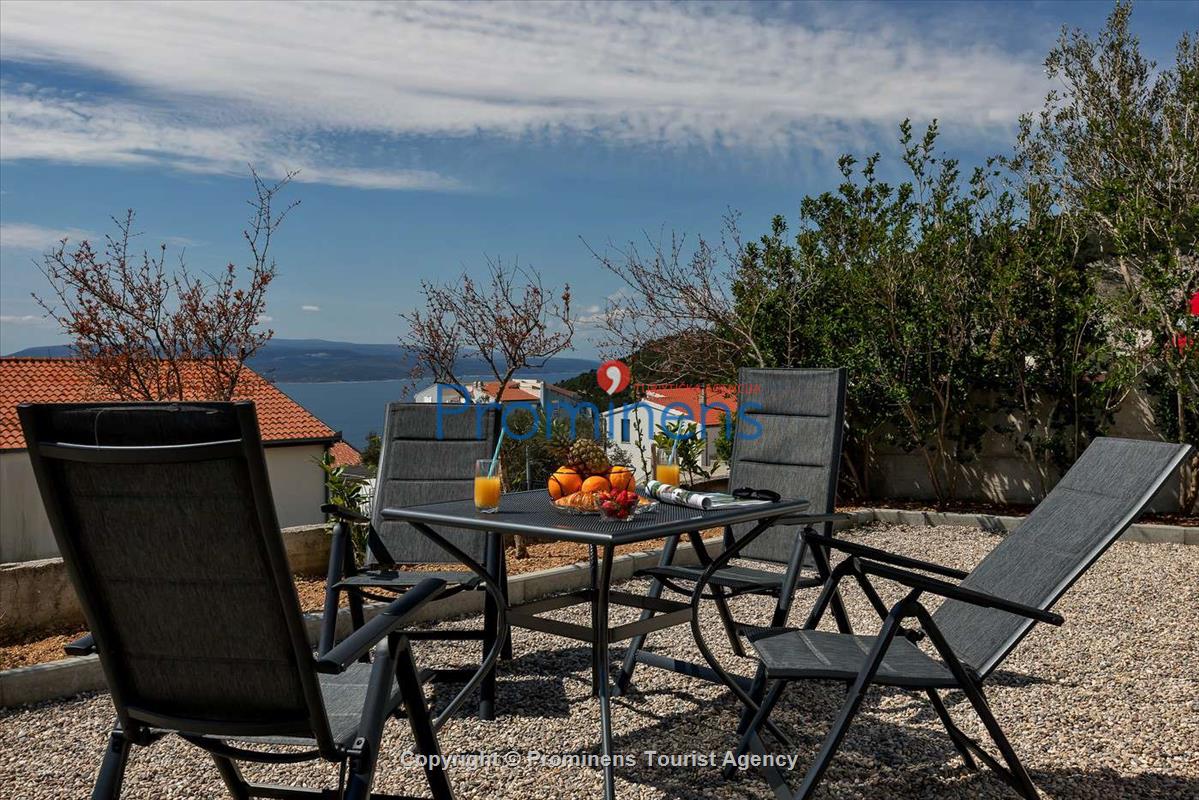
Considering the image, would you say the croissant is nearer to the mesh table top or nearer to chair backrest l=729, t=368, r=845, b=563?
the mesh table top

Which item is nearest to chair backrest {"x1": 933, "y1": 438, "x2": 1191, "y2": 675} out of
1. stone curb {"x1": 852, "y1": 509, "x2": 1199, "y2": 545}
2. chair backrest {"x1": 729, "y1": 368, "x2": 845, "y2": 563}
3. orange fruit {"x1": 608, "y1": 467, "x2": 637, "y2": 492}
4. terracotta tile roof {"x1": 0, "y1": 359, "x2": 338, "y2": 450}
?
chair backrest {"x1": 729, "y1": 368, "x2": 845, "y2": 563}

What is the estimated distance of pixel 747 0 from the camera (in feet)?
24.6

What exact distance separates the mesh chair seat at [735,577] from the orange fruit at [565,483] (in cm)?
57

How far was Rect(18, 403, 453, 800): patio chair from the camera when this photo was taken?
5.72ft

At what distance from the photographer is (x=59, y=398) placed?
18.0 metres

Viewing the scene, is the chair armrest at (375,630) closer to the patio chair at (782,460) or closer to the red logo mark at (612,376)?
the patio chair at (782,460)

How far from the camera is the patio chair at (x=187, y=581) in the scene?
5.72ft

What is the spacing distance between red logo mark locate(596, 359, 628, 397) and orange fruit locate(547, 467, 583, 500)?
5461 millimetres

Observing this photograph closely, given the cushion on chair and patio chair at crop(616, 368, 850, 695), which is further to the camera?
patio chair at crop(616, 368, 850, 695)

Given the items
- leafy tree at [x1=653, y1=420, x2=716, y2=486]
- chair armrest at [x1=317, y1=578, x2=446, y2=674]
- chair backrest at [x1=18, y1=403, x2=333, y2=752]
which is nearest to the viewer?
chair backrest at [x1=18, y1=403, x2=333, y2=752]

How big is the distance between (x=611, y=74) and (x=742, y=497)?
6993mm

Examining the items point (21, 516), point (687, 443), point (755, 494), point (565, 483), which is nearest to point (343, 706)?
point (565, 483)

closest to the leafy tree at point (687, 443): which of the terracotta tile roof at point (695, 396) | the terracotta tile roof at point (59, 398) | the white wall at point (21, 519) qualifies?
the terracotta tile roof at point (695, 396)

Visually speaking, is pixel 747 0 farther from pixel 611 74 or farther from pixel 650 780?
pixel 650 780
